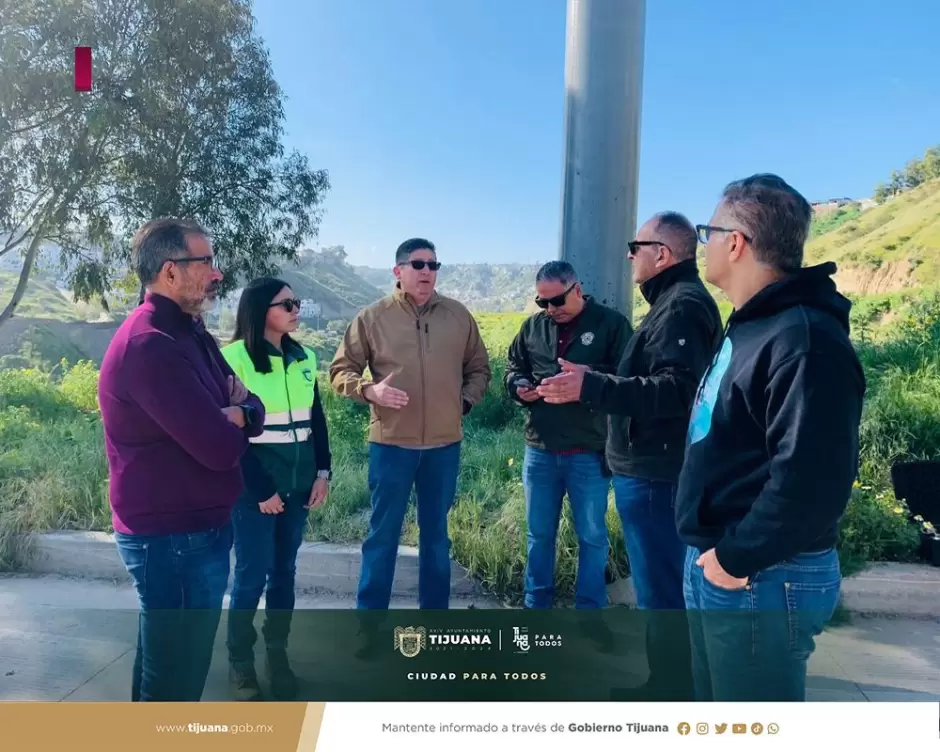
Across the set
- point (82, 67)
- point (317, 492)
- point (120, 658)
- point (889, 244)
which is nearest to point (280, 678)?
point (120, 658)

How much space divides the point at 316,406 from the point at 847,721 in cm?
172

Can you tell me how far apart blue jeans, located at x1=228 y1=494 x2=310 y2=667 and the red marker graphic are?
1.27m

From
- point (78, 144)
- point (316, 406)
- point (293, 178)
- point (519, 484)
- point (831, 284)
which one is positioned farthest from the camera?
point (519, 484)

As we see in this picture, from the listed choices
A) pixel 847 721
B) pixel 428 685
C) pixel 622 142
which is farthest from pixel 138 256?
pixel 847 721

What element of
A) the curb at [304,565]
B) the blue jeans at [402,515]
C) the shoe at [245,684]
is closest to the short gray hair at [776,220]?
the blue jeans at [402,515]

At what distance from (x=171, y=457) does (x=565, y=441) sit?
1332 millimetres

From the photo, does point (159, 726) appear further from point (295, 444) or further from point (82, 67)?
point (82, 67)

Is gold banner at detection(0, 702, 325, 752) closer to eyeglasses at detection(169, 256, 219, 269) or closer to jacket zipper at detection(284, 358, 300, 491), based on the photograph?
jacket zipper at detection(284, 358, 300, 491)

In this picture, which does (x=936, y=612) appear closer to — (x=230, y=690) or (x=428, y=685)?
(x=428, y=685)

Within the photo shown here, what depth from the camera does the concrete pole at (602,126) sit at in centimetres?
182

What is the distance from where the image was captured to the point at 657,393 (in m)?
1.74

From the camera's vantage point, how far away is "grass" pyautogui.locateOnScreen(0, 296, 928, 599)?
88.2 inches

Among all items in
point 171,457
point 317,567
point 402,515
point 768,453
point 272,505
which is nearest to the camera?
point 768,453

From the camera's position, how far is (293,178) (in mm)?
1904
